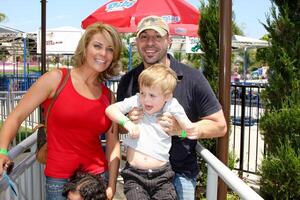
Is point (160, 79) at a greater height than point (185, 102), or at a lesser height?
greater

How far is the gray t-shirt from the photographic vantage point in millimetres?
2219

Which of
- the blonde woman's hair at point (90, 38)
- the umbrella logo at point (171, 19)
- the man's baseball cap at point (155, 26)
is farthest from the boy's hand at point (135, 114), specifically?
the umbrella logo at point (171, 19)

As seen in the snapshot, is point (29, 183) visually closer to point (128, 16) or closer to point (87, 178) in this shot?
point (87, 178)

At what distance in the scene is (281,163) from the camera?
158 inches

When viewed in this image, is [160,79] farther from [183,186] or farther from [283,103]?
[283,103]

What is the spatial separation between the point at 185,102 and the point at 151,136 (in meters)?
0.30

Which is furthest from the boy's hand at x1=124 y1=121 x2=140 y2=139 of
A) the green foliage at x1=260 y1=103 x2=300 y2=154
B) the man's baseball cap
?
the green foliage at x1=260 y1=103 x2=300 y2=154

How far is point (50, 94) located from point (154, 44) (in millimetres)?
708

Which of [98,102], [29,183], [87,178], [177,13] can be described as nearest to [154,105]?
[98,102]

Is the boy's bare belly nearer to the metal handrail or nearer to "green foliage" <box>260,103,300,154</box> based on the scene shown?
the metal handrail

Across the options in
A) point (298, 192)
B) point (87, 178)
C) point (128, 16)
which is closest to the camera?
point (87, 178)

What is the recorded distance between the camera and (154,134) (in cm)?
225

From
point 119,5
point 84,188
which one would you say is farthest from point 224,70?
point 119,5

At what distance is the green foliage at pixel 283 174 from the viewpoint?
3938 mm
